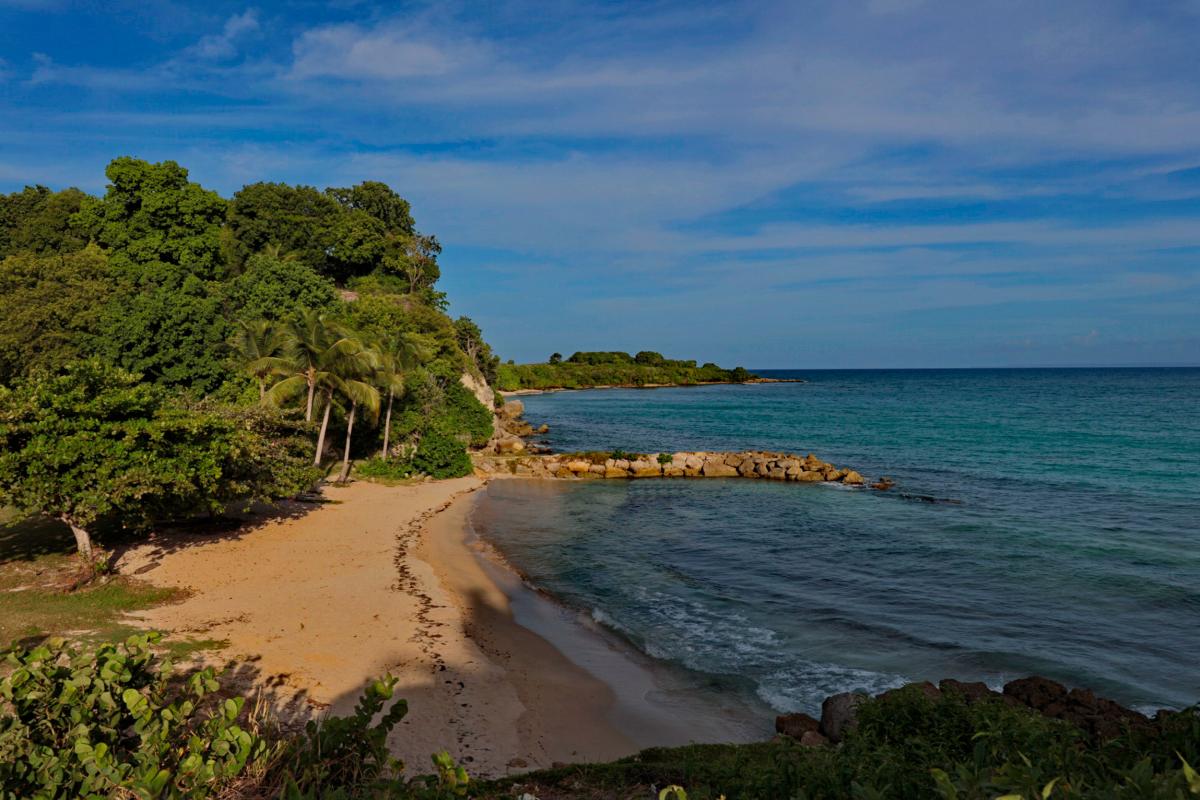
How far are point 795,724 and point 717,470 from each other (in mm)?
31184

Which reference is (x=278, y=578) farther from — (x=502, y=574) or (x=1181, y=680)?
(x=1181, y=680)

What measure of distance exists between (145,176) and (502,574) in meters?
42.7

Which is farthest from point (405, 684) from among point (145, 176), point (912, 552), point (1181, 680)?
point (145, 176)

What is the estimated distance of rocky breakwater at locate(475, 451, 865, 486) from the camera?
40.3 m

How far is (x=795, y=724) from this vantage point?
1135cm

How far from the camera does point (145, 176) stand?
45844 mm

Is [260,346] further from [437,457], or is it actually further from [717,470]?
[717,470]

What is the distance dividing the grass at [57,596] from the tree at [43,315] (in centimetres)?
1603

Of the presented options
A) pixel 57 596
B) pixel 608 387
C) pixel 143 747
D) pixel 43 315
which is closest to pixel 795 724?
pixel 143 747

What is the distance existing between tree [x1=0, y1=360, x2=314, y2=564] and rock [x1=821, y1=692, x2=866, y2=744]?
14.7 meters

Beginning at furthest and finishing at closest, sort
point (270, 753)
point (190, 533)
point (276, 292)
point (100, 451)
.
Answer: point (276, 292) < point (190, 533) < point (100, 451) < point (270, 753)

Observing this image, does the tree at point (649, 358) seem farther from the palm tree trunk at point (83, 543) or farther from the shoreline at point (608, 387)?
the palm tree trunk at point (83, 543)

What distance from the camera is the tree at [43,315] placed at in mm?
31391

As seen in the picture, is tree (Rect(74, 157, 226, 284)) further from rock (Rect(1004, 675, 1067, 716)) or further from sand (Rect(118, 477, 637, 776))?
rock (Rect(1004, 675, 1067, 716))
